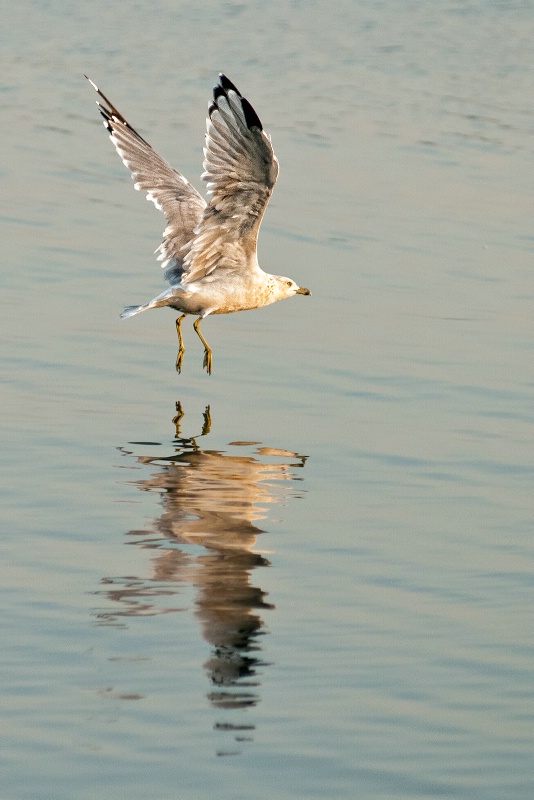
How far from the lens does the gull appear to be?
30.8 feet

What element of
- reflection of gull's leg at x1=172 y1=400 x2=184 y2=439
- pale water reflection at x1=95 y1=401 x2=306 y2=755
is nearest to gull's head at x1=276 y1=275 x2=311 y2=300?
reflection of gull's leg at x1=172 y1=400 x2=184 y2=439

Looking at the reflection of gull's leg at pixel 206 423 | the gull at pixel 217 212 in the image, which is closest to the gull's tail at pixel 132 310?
the gull at pixel 217 212

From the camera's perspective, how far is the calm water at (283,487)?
16.8ft

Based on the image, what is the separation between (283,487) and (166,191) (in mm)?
4141

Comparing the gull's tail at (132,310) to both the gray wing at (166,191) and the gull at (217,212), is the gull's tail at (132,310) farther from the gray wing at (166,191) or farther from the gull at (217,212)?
the gray wing at (166,191)

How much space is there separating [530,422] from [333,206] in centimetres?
607

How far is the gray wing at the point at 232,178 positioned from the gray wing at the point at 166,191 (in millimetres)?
291

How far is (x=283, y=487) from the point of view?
793cm

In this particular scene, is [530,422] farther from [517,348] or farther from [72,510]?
[72,510]

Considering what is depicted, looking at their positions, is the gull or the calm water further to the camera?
the gull

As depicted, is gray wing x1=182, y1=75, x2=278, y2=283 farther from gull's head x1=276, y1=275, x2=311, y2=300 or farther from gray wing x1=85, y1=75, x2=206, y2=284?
gull's head x1=276, y1=275, x2=311, y2=300

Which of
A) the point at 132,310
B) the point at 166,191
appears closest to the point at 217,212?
the point at 132,310

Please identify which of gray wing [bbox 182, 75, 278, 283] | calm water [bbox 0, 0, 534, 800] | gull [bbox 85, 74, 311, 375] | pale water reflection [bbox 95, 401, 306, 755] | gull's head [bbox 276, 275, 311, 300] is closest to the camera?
calm water [bbox 0, 0, 534, 800]

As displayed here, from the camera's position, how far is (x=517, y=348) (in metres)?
10.7
